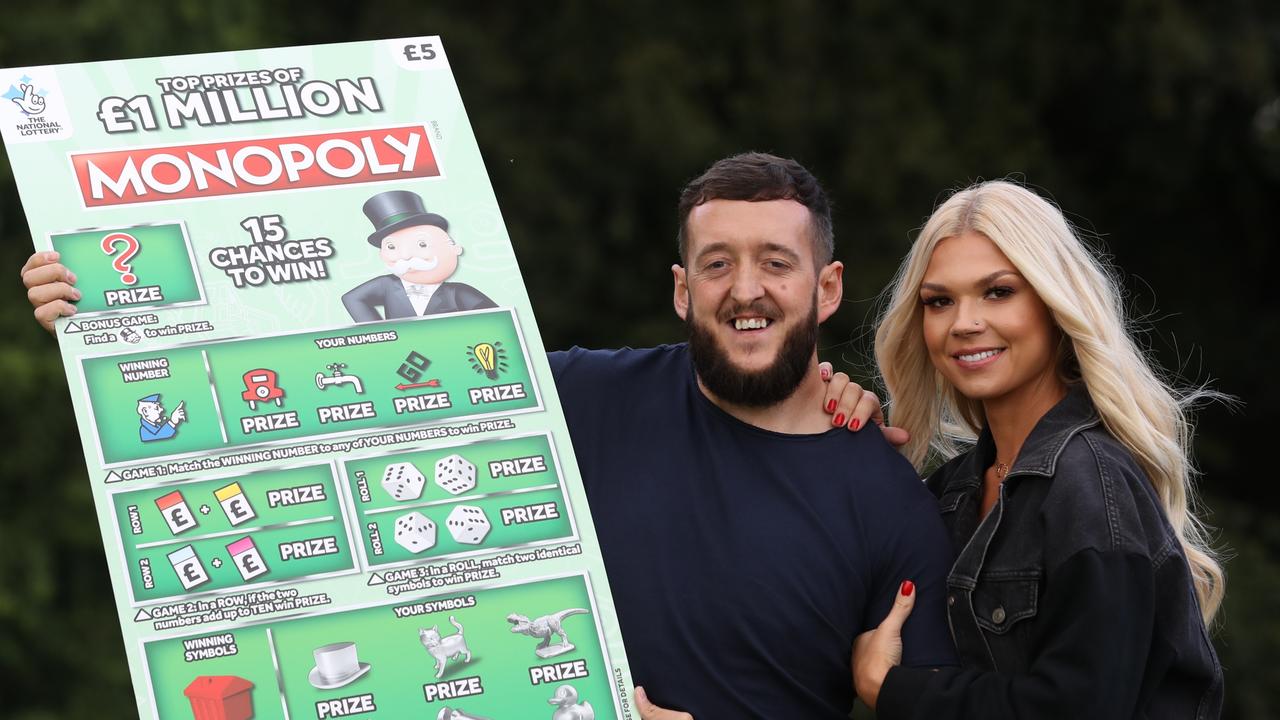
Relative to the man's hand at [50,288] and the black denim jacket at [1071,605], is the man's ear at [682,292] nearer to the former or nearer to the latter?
the black denim jacket at [1071,605]

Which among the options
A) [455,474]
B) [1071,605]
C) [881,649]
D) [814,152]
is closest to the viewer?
[1071,605]

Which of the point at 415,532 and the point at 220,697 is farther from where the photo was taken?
the point at 415,532

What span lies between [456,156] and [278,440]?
77 cm

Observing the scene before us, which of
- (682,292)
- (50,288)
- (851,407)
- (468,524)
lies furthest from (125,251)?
(851,407)

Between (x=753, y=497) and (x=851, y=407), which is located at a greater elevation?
(x=851, y=407)

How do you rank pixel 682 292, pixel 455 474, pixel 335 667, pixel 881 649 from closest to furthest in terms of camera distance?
pixel 335 667, pixel 881 649, pixel 455 474, pixel 682 292

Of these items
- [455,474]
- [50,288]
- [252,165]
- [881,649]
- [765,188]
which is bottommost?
[881,649]

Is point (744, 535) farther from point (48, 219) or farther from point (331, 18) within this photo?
point (331, 18)

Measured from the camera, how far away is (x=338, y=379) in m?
3.48

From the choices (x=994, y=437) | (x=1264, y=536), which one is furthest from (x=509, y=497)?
(x=1264, y=536)

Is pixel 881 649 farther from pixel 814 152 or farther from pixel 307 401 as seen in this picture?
pixel 814 152

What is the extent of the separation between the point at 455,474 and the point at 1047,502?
3.94ft

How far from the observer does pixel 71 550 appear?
10.1m

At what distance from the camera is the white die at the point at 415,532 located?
341 centimetres
